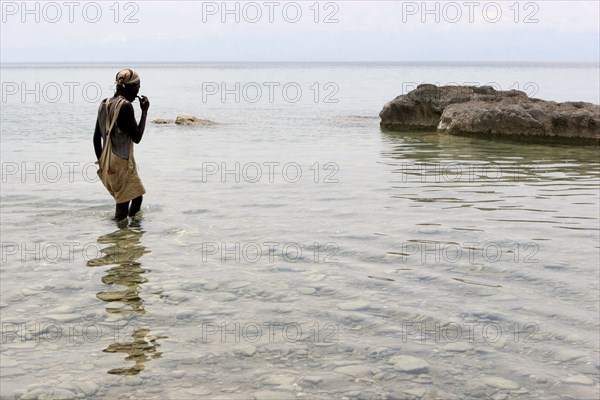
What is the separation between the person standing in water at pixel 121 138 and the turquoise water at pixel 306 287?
0.52 meters

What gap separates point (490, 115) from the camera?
2094 centimetres

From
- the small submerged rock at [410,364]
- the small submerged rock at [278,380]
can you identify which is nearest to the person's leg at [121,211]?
the small submerged rock at [278,380]

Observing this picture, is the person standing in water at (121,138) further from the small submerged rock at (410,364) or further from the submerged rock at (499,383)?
the submerged rock at (499,383)

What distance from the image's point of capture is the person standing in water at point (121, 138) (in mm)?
8695

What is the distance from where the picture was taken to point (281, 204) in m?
11.0

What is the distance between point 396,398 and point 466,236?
4522 mm

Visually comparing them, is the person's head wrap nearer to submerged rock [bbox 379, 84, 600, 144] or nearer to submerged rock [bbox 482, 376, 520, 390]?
submerged rock [bbox 482, 376, 520, 390]

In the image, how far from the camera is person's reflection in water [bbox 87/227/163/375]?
5.02 metres

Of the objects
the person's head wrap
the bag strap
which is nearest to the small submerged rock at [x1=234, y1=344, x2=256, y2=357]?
the bag strap

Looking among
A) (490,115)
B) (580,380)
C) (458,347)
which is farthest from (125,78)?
(490,115)

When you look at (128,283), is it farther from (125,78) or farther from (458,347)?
(458,347)

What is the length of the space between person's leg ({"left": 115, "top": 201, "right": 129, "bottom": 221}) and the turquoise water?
0.24m

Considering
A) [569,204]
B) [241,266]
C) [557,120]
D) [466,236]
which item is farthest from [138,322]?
[557,120]

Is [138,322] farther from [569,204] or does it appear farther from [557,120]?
[557,120]
